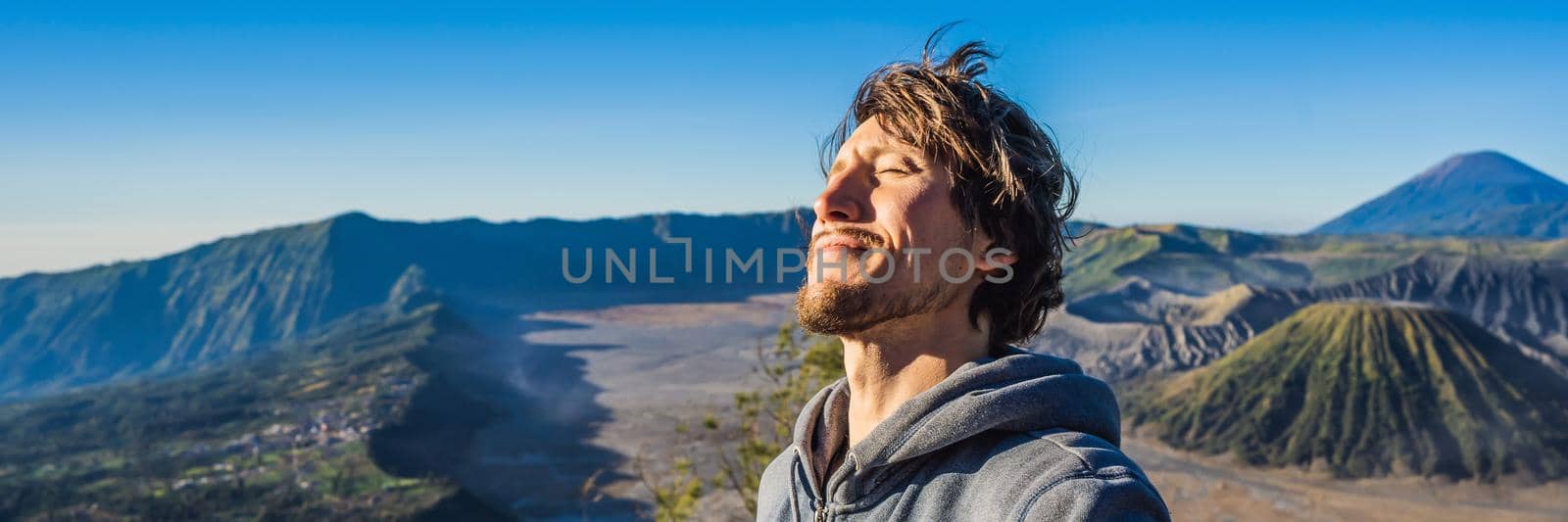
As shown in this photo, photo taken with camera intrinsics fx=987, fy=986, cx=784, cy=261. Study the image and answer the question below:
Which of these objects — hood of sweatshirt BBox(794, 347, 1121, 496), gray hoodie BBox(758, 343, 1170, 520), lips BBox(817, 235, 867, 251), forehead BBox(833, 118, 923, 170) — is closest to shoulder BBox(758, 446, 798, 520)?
gray hoodie BBox(758, 343, 1170, 520)

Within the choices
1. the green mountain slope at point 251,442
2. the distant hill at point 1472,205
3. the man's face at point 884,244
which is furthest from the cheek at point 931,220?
the distant hill at point 1472,205

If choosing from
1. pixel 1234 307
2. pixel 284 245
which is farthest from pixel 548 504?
pixel 284 245

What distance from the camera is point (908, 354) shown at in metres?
1.62

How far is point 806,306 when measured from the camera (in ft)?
5.36

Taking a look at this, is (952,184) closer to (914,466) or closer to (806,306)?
(806,306)

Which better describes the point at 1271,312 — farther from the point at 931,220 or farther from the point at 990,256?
the point at 931,220

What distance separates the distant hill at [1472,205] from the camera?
9525cm

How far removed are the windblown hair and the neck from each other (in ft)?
0.17

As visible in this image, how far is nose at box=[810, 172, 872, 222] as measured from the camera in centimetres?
167

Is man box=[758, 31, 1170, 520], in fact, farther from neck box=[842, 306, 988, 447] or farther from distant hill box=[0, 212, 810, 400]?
distant hill box=[0, 212, 810, 400]

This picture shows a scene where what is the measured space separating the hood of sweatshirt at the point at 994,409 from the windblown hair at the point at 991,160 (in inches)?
9.3

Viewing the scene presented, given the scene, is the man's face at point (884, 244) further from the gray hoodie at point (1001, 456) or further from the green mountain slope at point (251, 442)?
the green mountain slope at point (251, 442)

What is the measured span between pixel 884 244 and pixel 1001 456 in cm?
42

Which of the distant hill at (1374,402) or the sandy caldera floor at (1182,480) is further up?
the distant hill at (1374,402)
